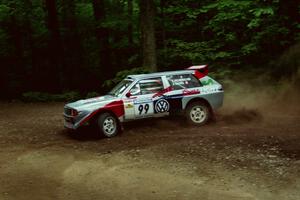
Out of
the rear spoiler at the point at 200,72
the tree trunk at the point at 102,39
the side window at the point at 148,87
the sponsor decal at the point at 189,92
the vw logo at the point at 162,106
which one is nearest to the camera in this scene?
the side window at the point at 148,87

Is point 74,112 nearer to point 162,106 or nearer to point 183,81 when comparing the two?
point 162,106

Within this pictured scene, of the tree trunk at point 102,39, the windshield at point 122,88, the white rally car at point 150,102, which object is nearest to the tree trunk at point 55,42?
the tree trunk at point 102,39

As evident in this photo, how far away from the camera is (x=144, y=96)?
13.9m

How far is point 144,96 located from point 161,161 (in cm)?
364

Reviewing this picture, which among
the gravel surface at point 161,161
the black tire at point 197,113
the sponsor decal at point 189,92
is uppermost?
the sponsor decal at point 189,92

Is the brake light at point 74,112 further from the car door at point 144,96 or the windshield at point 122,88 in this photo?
the car door at point 144,96

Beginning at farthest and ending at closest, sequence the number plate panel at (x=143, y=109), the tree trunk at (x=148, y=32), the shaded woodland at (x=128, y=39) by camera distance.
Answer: the shaded woodland at (x=128, y=39) < the tree trunk at (x=148, y=32) < the number plate panel at (x=143, y=109)

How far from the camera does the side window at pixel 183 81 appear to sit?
1448 cm

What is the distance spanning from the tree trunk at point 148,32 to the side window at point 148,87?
15.6 feet

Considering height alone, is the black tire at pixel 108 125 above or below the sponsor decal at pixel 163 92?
below

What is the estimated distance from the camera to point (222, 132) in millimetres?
13367

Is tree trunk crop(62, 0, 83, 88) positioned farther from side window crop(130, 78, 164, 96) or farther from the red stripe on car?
the red stripe on car

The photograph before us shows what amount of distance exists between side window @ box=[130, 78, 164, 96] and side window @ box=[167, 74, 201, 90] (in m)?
0.40

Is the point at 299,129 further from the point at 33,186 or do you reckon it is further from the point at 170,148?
the point at 33,186
